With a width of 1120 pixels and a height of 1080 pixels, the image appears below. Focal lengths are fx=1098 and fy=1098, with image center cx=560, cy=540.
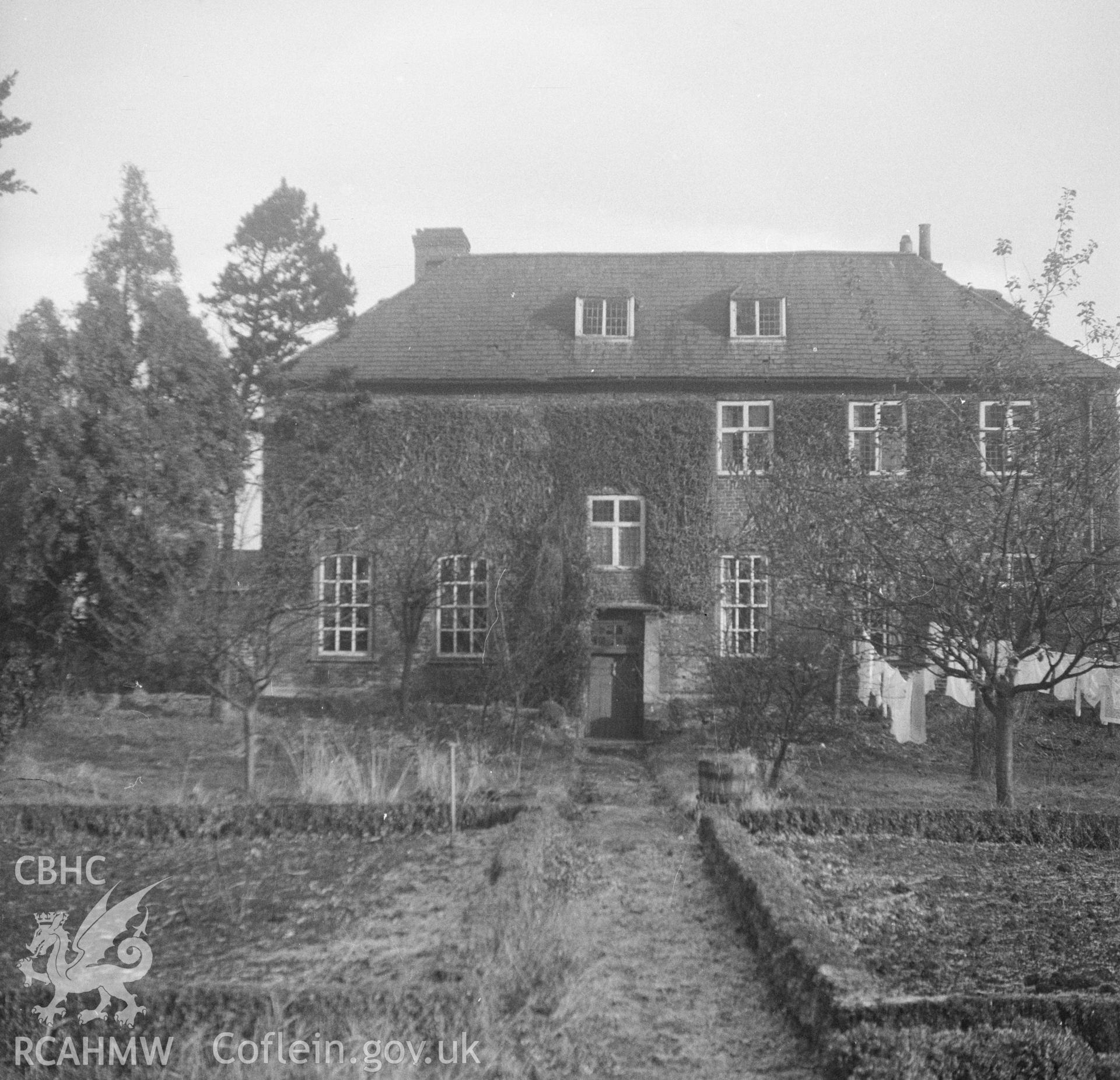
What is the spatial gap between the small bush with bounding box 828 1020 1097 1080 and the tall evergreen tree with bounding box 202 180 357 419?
12027 millimetres

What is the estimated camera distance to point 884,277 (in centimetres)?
2320

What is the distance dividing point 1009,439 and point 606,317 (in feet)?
43.1

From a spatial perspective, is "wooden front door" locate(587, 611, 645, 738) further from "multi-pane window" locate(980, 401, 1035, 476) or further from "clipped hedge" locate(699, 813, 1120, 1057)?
"clipped hedge" locate(699, 813, 1120, 1057)

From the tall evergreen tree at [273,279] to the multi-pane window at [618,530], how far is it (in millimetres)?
6744

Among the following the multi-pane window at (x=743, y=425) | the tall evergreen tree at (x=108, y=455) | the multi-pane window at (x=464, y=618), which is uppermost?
the multi-pane window at (x=743, y=425)

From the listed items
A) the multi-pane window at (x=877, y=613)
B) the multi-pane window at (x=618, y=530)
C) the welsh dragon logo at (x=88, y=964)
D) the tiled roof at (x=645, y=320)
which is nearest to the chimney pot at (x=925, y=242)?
the tiled roof at (x=645, y=320)

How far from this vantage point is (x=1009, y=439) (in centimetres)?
1001

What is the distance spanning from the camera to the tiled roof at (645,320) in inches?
837

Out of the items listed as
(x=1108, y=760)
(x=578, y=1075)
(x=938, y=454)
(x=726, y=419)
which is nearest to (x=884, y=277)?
(x=726, y=419)

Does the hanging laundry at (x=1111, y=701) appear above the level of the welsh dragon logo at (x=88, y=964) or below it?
above

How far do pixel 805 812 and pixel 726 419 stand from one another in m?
12.4

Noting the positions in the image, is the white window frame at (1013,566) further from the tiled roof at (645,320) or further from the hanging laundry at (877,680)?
the tiled roof at (645,320)

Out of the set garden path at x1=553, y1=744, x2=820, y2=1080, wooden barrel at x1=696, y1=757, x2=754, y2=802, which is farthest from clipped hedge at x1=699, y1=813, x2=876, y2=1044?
wooden barrel at x1=696, y1=757, x2=754, y2=802

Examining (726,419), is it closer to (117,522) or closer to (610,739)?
(610,739)
